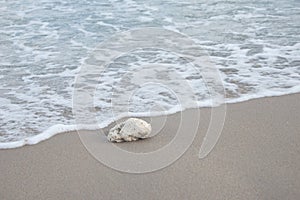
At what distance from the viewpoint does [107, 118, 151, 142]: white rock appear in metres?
2.75

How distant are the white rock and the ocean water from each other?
0.97ft

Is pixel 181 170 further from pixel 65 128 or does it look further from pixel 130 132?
pixel 65 128

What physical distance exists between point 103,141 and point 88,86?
1.13m

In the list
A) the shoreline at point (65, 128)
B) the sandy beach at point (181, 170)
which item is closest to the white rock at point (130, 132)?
the sandy beach at point (181, 170)

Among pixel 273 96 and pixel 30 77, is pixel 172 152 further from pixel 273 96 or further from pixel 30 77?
pixel 30 77

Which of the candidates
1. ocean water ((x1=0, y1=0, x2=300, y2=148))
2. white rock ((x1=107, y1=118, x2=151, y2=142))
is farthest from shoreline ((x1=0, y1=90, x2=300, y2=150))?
white rock ((x1=107, y1=118, x2=151, y2=142))

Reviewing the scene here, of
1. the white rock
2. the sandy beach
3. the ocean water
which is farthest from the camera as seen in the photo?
the ocean water

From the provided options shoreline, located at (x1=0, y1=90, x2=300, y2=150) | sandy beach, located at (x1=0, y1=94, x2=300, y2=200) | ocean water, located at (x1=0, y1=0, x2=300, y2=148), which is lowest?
ocean water, located at (x1=0, y1=0, x2=300, y2=148)

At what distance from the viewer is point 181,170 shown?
239 centimetres

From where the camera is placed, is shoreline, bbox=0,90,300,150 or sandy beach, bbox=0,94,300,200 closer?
sandy beach, bbox=0,94,300,200

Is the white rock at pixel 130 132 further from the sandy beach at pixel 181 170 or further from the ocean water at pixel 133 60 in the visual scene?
the ocean water at pixel 133 60

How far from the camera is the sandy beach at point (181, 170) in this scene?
2.19 metres

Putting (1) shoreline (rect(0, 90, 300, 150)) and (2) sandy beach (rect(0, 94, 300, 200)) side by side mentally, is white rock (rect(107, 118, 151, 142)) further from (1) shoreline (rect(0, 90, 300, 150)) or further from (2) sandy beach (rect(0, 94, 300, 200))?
(1) shoreline (rect(0, 90, 300, 150))

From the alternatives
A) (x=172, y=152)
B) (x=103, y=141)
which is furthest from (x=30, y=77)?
(x=172, y=152)
